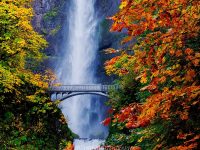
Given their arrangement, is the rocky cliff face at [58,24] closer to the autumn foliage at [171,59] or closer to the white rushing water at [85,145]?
the white rushing water at [85,145]

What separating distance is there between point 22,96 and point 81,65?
29.7 m

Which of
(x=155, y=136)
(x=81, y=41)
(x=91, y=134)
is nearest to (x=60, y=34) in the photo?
(x=81, y=41)

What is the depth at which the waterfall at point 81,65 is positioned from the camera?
47.4 metres

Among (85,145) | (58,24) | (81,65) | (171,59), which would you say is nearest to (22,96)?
(171,59)

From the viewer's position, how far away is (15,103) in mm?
20750

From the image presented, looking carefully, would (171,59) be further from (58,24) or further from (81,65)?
(58,24)

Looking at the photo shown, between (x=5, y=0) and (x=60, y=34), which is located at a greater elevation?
(x=60, y=34)

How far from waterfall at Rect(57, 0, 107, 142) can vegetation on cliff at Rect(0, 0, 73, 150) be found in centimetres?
2407

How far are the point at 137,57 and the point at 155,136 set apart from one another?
1292mm

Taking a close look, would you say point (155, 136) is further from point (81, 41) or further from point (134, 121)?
point (81, 41)

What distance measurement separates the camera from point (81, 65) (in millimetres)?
50312

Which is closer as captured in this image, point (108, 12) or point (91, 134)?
point (91, 134)

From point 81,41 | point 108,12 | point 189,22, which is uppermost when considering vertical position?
point 108,12

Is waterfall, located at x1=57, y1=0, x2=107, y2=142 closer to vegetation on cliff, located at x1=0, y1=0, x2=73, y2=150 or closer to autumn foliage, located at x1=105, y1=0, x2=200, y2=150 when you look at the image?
vegetation on cliff, located at x1=0, y1=0, x2=73, y2=150
